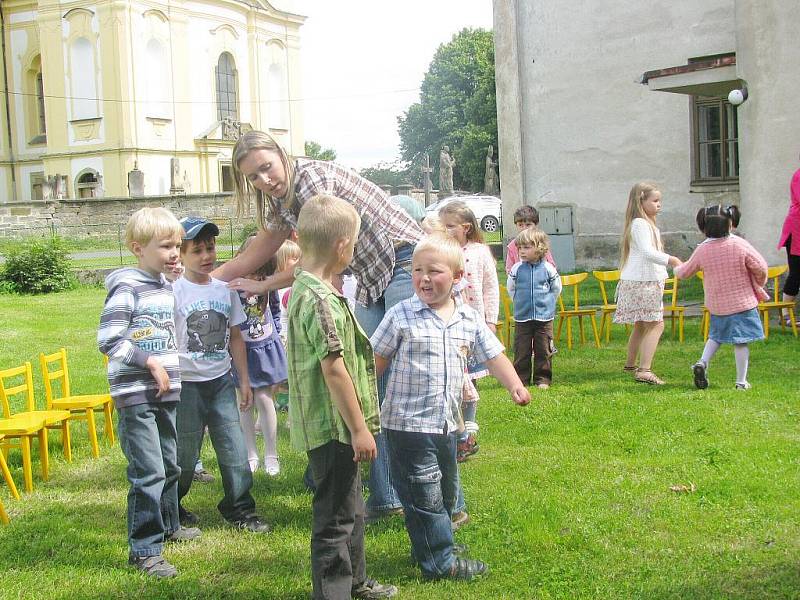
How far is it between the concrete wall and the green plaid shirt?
45.3 feet

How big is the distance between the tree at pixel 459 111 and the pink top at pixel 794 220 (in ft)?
171

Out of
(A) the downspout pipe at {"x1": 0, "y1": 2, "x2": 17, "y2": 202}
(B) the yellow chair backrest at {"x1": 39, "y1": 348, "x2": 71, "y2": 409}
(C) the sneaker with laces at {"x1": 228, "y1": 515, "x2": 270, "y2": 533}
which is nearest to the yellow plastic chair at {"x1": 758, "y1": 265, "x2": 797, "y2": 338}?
(C) the sneaker with laces at {"x1": 228, "y1": 515, "x2": 270, "y2": 533}

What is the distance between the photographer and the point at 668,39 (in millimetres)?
16438

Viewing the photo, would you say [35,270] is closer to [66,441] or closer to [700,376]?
[66,441]

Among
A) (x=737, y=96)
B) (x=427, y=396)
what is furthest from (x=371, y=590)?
(x=737, y=96)

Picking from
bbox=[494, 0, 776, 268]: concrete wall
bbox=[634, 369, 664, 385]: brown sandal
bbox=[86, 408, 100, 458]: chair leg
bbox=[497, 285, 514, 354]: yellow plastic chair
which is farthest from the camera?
bbox=[494, 0, 776, 268]: concrete wall

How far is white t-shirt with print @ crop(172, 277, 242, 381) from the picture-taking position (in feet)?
15.6

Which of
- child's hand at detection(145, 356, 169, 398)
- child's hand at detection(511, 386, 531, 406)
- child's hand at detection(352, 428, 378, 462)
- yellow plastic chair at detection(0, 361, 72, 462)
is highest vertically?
child's hand at detection(145, 356, 169, 398)

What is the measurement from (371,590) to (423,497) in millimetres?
446

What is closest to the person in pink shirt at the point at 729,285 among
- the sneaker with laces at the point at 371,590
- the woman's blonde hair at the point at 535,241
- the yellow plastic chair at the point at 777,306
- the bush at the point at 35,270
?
the woman's blonde hair at the point at 535,241

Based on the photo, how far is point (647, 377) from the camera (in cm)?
816

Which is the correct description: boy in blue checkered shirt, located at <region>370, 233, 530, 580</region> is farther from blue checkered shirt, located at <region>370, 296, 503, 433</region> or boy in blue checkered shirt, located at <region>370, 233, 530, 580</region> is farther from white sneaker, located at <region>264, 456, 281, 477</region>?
white sneaker, located at <region>264, 456, 281, 477</region>

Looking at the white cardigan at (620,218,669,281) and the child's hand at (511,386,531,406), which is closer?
the child's hand at (511,386,531,406)

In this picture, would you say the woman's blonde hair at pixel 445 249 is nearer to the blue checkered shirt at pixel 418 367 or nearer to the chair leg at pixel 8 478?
the blue checkered shirt at pixel 418 367
